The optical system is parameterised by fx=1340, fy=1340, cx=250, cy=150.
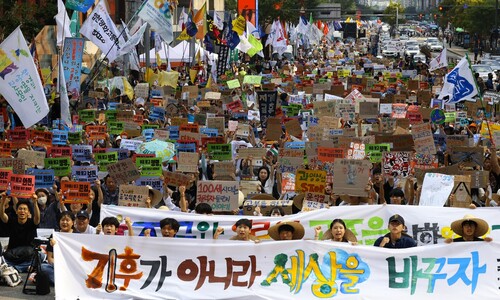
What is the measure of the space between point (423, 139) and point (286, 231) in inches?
286

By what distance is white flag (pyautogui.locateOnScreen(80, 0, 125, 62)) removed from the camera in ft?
95.8

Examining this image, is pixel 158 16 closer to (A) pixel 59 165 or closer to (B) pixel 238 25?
(B) pixel 238 25

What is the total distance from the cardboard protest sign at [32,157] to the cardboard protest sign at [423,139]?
512 centimetres

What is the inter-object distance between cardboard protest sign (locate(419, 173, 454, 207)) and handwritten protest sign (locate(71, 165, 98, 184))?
13.3 feet

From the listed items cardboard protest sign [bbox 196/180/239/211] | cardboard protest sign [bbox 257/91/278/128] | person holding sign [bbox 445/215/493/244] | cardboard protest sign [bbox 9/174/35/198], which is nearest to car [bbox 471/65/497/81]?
cardboard protest sign [bbox 257/91/278/128]

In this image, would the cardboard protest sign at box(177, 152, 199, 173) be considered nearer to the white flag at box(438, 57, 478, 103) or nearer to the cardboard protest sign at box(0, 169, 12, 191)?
the cardboard protest sign at box(0, 169, 12, 191)

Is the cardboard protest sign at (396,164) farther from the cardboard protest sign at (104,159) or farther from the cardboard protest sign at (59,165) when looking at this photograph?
the cardboard protest sign at (59,165)

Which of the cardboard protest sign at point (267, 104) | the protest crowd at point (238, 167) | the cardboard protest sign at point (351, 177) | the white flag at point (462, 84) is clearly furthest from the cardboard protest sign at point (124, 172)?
the cardboard protest sign at point (267, 104)

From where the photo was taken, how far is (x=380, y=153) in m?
17.6

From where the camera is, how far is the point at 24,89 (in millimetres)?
18500

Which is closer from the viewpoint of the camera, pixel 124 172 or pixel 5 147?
pixel 124 172

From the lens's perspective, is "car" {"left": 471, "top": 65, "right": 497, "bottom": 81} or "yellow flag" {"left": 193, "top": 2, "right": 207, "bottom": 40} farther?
"car" {"left": 471, "top": 65, "right": 497, "bottom": 81}

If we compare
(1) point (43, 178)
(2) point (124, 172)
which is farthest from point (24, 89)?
(2) point (124, 172)

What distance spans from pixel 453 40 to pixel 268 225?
366 ft
